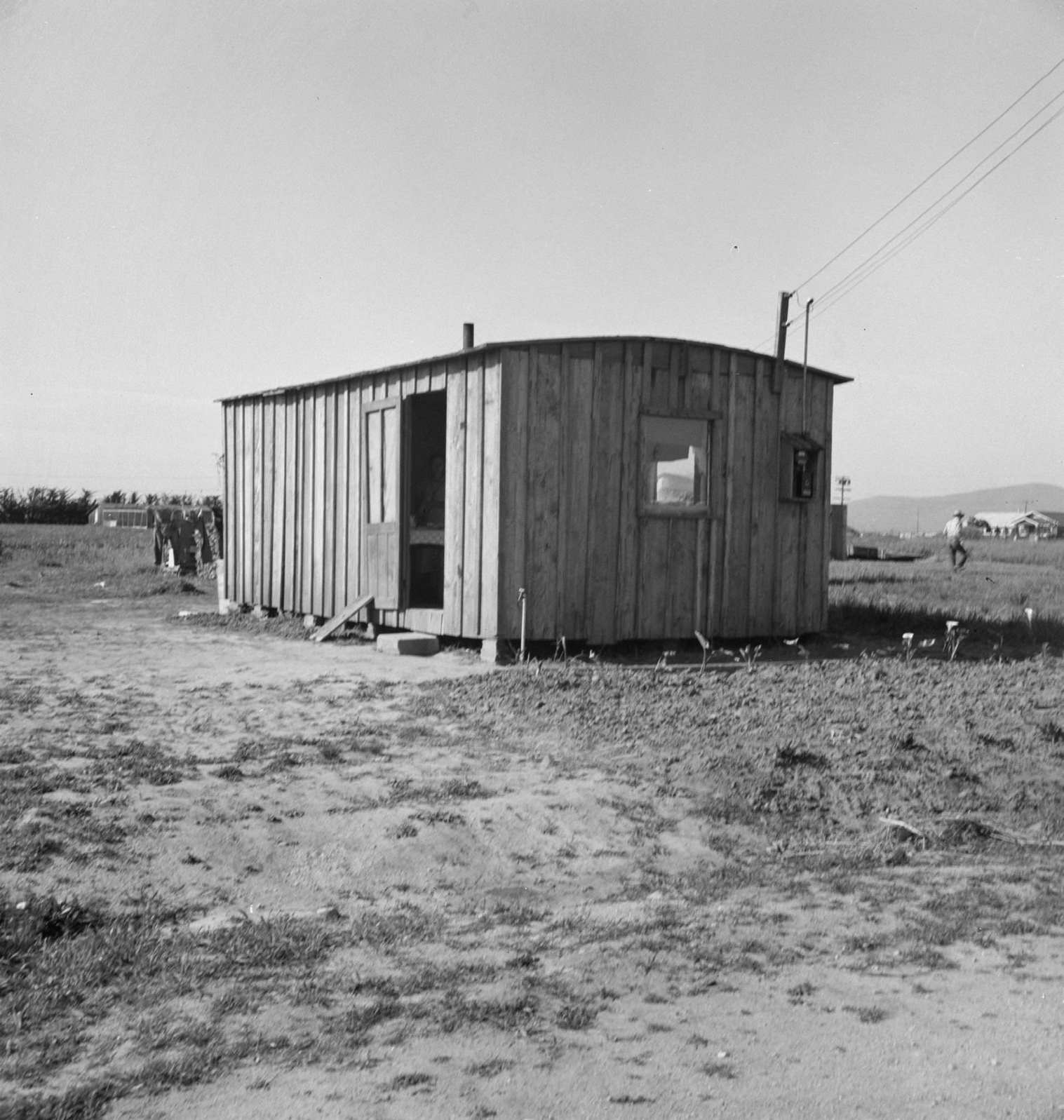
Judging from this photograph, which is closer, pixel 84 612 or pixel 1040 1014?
pixel 1040 1014

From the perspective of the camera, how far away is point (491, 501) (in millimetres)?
10625

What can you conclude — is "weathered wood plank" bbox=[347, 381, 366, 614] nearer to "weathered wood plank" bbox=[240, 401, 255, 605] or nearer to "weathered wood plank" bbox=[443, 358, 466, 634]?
"weathered wood plank" bbox=[443, 358, 466, 634]

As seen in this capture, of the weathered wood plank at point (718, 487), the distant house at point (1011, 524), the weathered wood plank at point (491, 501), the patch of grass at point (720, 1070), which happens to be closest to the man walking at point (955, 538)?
the weathered wood plank at point (718, 487)

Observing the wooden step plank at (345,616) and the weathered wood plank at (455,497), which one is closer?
the weathered wood plank at (455,497)

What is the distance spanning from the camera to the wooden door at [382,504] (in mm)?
12062

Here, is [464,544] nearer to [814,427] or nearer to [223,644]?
[223,644]

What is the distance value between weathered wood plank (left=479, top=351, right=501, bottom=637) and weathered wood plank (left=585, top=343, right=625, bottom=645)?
0.90 m

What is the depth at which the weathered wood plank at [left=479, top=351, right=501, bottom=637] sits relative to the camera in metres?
10.5

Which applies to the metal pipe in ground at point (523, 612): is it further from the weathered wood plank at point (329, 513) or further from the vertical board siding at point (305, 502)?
the vertical board siding at point (305, 502)

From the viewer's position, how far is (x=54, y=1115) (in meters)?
2.75

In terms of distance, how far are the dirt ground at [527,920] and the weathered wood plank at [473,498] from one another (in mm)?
2439

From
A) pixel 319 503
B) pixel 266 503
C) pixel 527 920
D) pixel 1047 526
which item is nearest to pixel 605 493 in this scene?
pixel 319 503

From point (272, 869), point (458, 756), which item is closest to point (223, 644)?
point (458, 756)

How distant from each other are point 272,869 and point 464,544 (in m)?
6.18
